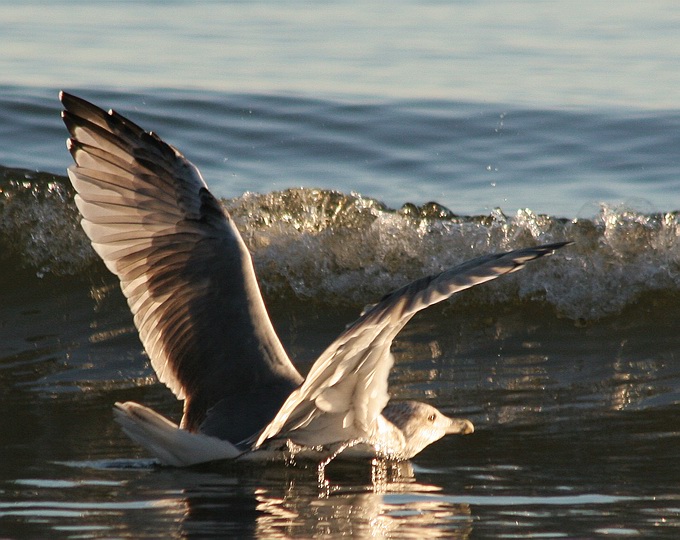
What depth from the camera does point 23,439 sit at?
5840mm

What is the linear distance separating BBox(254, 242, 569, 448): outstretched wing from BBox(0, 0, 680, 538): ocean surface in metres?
0.23

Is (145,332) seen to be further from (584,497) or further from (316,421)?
(584,497)

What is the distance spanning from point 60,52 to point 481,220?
6.64 metres

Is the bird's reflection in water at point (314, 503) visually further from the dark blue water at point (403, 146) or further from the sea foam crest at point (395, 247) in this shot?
the dark blue water at point (403, 146)

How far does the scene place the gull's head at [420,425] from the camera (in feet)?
18.6

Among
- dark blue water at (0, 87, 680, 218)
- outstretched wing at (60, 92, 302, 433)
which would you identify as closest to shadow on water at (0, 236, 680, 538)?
outstretched wing at (60, 92, 302, 433)

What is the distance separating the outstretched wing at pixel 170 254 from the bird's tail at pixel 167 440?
17.9 inches

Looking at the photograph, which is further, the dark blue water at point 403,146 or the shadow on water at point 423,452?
the dark blue water at point 403,146

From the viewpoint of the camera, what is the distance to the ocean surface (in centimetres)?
502

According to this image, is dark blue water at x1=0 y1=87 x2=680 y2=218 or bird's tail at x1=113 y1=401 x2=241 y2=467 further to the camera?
dark blue water at x1=0 y1=87 x2=680 y2=218

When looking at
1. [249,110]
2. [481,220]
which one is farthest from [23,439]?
[249,110]

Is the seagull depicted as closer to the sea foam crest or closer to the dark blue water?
the sea foam crest

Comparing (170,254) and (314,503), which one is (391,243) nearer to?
(170,254)

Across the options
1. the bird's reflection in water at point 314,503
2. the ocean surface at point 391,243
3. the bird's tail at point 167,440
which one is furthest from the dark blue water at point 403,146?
the bird's tail at point 167,440
